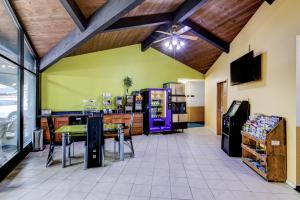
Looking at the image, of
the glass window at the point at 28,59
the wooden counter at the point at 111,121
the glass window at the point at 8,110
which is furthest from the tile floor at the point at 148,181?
the glass window at the point at 28,59

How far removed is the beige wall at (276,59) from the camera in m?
3.17

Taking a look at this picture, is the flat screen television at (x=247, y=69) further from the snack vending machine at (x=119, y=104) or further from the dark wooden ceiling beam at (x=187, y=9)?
the snack vending machine at (x=119, y=104)

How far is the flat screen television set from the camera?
14.4ft

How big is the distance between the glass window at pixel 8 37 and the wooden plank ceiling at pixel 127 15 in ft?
0.71

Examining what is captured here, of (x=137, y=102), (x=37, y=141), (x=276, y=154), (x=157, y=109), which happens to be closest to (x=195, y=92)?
(x=157, y=109)

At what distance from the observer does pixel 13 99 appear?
4.20 m

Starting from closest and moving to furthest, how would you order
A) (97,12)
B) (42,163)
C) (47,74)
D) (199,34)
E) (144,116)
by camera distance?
(97,12) → (42,163) → (199,34) → (47,74) → (144,116)

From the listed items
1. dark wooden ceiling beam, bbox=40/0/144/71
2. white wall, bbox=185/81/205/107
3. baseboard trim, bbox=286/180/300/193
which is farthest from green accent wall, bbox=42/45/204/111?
baseboard trim, bbox=286/180/300/193

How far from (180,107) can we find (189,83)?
10.7ft

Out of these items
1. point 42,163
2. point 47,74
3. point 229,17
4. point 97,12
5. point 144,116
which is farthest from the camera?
point 144,116

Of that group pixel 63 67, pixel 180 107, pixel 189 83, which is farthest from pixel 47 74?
pixel 189 83

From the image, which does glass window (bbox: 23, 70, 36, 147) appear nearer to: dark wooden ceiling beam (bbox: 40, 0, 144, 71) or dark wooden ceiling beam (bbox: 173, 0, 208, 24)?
dark wooden ceiling beam (bbox: 40, 0, 144, 71)

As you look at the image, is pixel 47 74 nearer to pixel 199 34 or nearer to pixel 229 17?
pixel 199 34

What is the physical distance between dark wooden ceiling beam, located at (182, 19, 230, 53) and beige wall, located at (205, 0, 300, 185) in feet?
2.27
